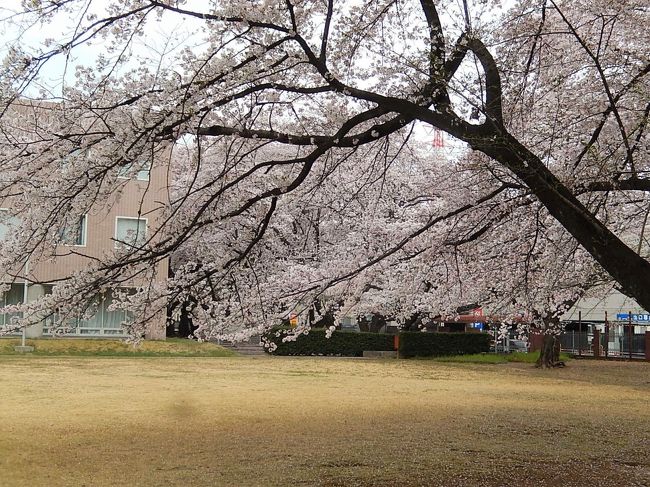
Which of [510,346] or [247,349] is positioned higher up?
[510,346]

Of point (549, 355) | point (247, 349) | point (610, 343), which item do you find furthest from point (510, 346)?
point (247, 349)

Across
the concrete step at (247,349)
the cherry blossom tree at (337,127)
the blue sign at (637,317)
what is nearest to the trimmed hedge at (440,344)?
the concrete step at (247,349)

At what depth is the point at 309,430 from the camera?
7680 mm

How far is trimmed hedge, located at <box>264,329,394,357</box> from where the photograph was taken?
2295cm

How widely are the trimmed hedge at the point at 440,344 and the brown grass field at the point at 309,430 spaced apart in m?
7.72

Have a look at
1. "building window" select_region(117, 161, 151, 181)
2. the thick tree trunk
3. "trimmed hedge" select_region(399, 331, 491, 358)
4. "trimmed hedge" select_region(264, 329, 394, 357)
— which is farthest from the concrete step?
"building window" select_region(117, 161, 151, 181)

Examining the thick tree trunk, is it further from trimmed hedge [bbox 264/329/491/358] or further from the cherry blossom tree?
the cherry blossom tree

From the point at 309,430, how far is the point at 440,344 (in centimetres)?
1647

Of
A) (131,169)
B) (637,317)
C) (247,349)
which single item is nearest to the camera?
(131,169)

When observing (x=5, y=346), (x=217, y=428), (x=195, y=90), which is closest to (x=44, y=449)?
(x=217, y=428)

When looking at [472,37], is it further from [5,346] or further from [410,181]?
[5,346]

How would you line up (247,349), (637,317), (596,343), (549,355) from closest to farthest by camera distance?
(549,355) → (247,349) → (596,343) → (637,317)

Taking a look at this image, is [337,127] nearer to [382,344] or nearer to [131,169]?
[131,169]

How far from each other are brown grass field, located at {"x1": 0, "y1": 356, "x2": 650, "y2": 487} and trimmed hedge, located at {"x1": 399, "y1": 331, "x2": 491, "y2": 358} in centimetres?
772
